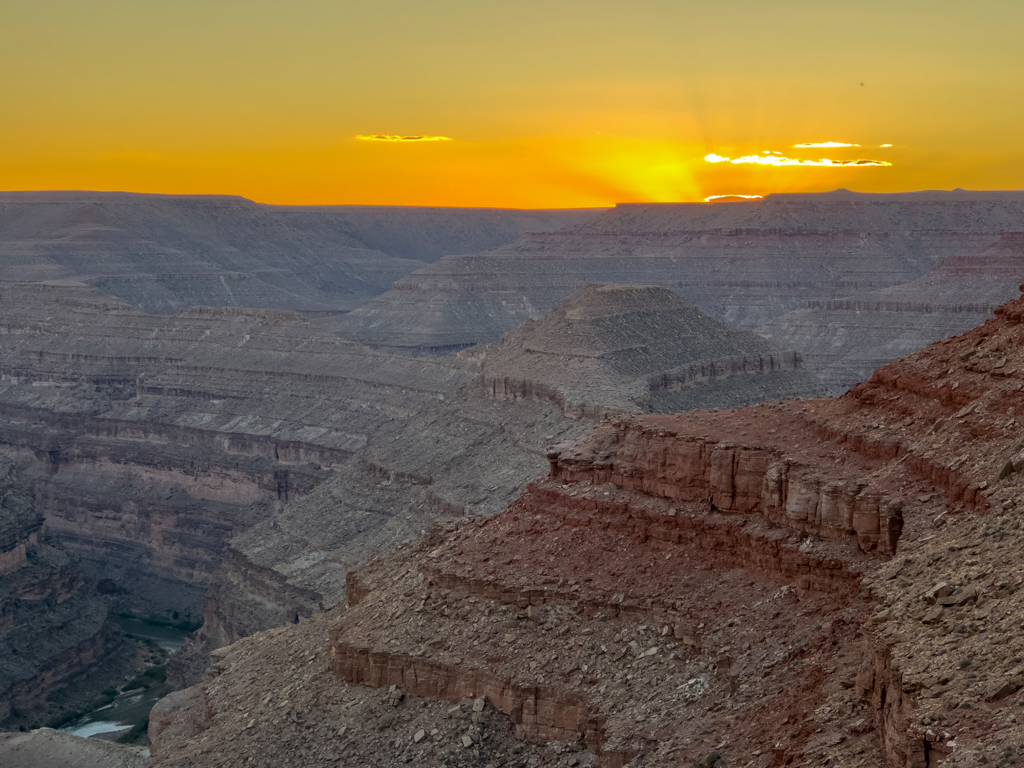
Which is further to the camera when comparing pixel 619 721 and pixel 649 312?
pixel 649 312

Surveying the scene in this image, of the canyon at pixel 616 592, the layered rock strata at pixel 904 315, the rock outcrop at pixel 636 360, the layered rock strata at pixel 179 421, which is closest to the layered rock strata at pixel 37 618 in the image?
the canyon at pixel 616 592

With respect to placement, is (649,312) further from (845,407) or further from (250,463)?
(845,407)

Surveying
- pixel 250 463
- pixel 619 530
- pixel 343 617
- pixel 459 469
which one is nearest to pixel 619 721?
pixel 619 530

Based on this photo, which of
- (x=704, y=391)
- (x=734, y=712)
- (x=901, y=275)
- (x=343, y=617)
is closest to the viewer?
(x=734, y=712)

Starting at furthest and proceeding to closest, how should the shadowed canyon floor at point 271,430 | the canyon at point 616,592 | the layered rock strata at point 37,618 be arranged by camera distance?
the shadowed canyon floor at point 271,430, the layered rock strata at point 37,618, the canyon at point 616,592

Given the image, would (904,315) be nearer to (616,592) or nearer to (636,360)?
(636,360)

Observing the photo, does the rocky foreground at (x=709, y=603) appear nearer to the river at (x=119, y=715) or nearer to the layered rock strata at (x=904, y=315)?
the river at (x=119, y=715)

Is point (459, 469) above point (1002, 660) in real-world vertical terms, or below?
below

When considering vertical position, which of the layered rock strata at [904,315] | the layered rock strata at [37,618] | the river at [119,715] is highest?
the layered rock strata at [904,315]

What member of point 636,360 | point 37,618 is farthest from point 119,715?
point 636,360
